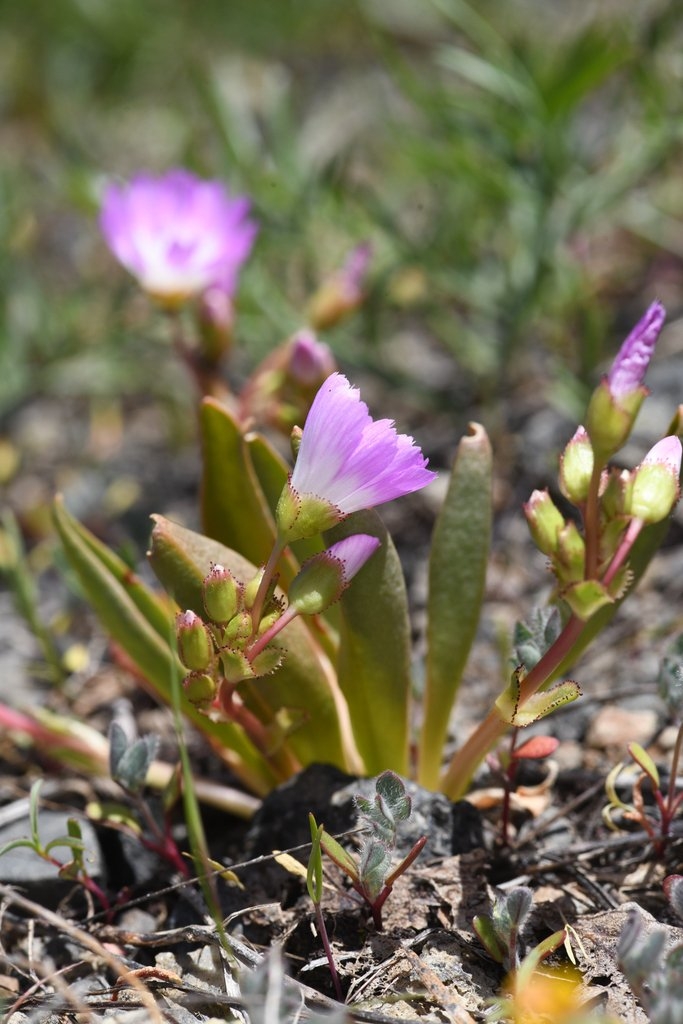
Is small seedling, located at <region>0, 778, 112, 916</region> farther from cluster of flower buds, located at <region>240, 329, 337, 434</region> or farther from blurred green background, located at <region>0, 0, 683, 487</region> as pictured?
blurred green background, located at <region>0, 0, 683, 487</region>

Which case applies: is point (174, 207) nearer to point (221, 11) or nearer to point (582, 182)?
point (582, 182)

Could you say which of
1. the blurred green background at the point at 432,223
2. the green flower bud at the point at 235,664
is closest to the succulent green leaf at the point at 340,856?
the green flower bud at the point at 235,664

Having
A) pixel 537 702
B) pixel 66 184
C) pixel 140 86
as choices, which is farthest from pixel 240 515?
pixel 140 86

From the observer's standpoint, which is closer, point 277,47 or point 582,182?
point 582,182

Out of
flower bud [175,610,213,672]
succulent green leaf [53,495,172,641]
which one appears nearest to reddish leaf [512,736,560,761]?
flower bud [175,610,213,672]

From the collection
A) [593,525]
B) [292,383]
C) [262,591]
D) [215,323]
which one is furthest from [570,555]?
[215,323]

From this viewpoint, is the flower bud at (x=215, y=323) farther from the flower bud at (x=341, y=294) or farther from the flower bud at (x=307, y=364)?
the flower bud at (x=307, y=364)
